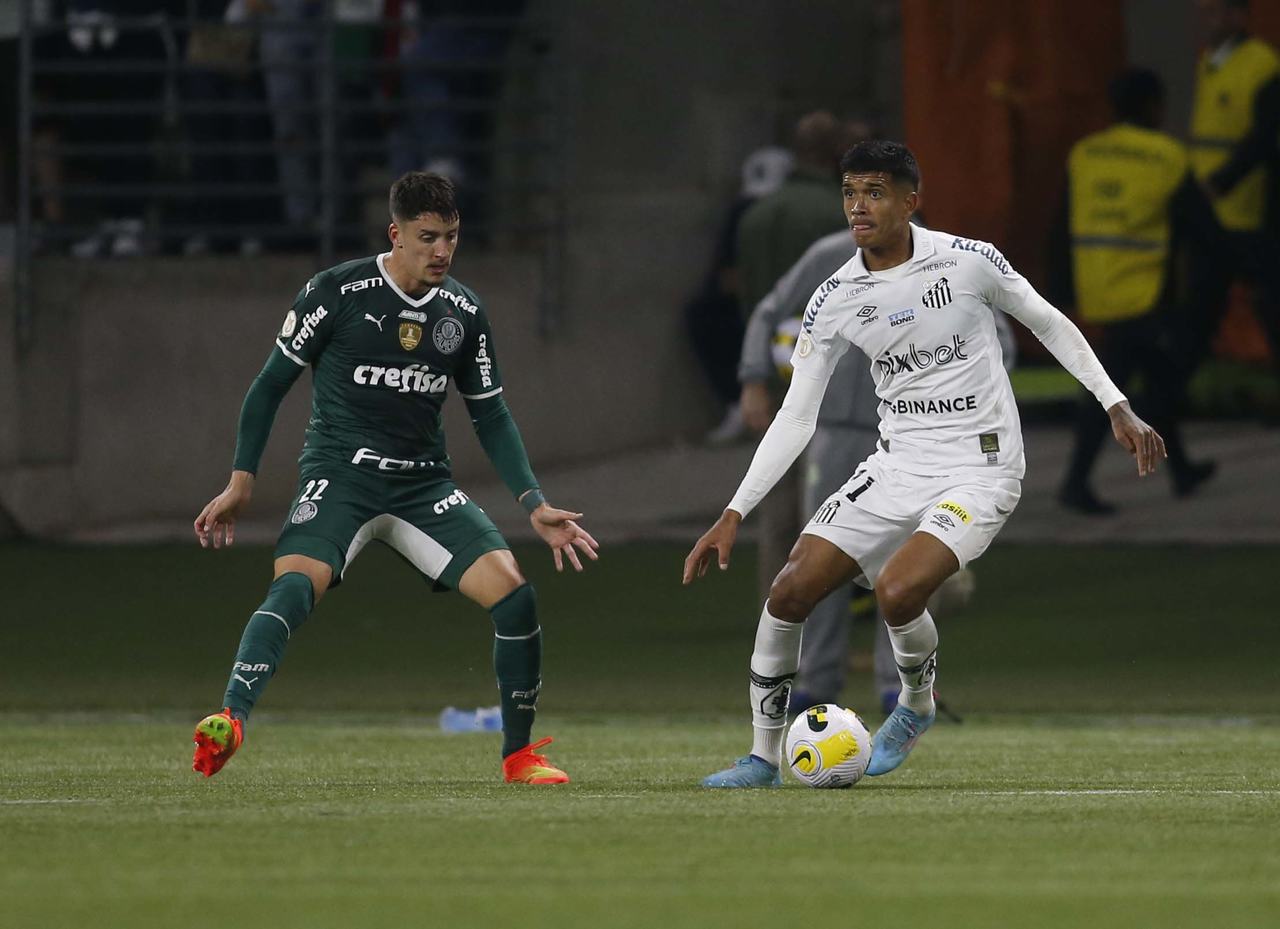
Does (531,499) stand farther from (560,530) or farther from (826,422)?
(826,422)

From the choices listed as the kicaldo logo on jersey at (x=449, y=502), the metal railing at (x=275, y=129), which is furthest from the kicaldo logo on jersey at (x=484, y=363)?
the metal railing at (x=275, y=129)

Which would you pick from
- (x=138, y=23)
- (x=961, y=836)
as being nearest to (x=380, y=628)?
(x=138, y=23)

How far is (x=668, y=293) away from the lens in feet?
62.2

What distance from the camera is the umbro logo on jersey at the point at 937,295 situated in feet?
26.9

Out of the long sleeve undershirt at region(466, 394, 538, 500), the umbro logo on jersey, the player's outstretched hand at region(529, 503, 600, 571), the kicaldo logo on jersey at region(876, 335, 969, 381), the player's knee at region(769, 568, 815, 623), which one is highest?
the umbro logo on jersey

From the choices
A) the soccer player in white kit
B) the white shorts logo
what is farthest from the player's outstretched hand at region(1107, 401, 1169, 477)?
the white shorts logo

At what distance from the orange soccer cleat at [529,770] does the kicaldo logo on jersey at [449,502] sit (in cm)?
82

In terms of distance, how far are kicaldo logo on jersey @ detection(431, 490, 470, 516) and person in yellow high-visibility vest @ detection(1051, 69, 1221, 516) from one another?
7277 millimetres

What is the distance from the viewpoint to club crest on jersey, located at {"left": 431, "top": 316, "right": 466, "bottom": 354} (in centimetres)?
845

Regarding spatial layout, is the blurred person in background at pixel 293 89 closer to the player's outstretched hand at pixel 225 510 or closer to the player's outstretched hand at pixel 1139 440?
the player's outstretched hand at pixel 225 510

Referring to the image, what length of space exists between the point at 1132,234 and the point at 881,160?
737 cm

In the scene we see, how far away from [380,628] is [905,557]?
21.2 feet

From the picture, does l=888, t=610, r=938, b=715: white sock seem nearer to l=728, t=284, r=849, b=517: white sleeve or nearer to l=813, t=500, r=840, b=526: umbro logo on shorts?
l=813, t=500, r=840, b=526: umbro logo on shorts

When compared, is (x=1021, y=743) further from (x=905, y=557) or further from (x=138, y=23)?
(x=138, y=23)
